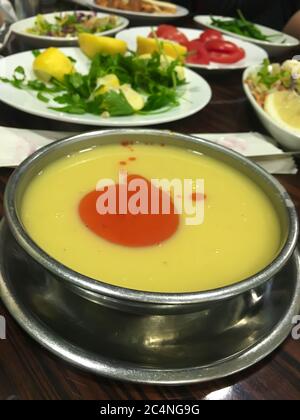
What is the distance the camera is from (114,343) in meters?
0.65

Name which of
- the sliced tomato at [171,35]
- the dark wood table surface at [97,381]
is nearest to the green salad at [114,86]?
the sliced tomato at [171,35]

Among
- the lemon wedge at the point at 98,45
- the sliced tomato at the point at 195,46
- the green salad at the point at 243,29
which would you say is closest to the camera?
the lemon wedge at the point at 98,45

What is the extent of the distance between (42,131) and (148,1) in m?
2.26

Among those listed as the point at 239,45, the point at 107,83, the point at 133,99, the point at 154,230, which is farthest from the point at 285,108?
the point at 239,45

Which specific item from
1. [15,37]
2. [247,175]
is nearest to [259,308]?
[247,175]

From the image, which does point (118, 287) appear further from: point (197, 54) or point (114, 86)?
point (197, 54)

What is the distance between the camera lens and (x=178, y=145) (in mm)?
1072

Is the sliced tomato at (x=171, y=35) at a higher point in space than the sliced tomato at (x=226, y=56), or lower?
higher

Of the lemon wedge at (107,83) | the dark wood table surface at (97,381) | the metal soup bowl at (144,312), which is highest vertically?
the lemon wedge at (107,83)

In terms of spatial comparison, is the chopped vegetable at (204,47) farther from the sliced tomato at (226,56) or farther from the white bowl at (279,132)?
the white bowl at (279,132)

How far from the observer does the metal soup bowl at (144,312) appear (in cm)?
59

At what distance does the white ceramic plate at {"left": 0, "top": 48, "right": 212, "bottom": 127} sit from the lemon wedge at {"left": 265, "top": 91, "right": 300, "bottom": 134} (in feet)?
0.77

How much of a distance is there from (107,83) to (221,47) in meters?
0.84

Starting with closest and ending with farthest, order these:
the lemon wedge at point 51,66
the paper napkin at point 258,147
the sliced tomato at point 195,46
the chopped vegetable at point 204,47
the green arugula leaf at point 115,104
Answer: the paper napkin at point 258,147, the green arugula leaf at point 115,104, the lemon wedge at point 51,66, the chopped vegetable at point 204,47, the sliced tomato at point 195,46
